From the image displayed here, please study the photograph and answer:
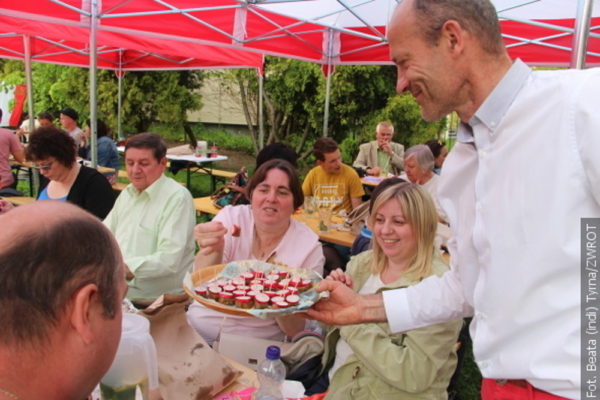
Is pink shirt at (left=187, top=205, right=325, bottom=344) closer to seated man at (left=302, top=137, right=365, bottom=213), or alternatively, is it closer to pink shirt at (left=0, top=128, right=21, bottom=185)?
seated man at (left=302, top=137, right=365, bottom=213)

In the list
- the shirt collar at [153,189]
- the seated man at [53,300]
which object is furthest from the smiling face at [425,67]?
the shirt collar at [153,189]

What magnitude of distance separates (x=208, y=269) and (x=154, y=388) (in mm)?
859

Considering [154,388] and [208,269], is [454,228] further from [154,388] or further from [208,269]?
[208,269]

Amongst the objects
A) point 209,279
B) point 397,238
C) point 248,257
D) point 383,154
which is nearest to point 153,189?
point 248,257

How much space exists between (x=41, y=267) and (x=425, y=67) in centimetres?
102

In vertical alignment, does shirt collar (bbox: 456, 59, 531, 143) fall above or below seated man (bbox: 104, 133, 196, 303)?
above

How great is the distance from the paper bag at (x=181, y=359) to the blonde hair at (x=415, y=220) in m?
1.11

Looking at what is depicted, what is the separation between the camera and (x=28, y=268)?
77 centimetres

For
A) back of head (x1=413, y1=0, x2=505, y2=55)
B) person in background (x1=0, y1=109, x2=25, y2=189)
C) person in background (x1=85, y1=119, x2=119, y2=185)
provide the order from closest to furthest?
back of head (x1=413, y1=0, x2=505, y2=55) → person in background (x1=0, y1=109, x2=25, y2=189) → person in background (x1=85, y1=119, x2=119, y2=185)

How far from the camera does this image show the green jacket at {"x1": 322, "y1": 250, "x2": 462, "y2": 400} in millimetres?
1932

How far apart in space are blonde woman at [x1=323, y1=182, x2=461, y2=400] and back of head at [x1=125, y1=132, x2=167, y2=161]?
174 cm

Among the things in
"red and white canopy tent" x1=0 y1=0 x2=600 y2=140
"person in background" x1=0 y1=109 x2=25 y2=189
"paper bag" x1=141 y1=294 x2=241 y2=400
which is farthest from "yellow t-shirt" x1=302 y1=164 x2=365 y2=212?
"person in background" x1=0 y1=109 x2=25 y2=189

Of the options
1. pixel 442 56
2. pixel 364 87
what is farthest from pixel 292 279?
pixel 364 87

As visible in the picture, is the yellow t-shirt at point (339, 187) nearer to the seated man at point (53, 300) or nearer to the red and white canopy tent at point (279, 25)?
the red and white canopy tent at point (279, 25)
